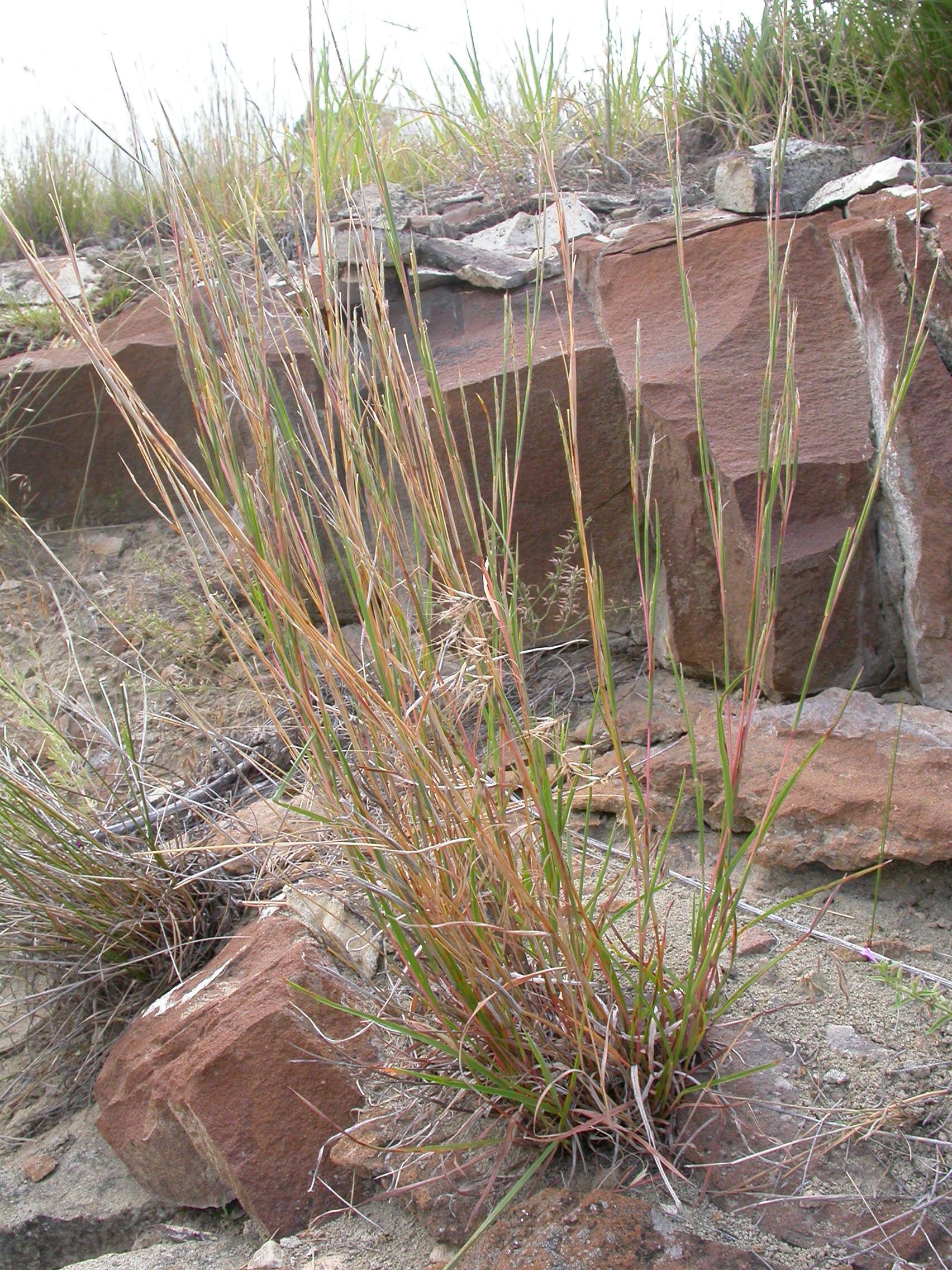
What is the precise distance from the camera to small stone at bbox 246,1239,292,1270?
1.20 meters

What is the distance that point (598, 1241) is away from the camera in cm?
101

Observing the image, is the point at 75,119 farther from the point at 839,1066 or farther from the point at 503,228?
the point at 839,1066

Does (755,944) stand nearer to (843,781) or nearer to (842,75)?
(843,781)

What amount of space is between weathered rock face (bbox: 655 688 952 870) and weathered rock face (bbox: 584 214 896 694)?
0.15 meters

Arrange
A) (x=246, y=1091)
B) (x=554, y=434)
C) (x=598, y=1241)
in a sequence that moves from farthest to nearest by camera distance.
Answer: (x=554, y=434) → (x=246, y=1091) → (x=598, y=1241)

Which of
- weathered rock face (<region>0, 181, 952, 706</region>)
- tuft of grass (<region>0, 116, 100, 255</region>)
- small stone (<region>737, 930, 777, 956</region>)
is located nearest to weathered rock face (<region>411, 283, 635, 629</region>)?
weathered rock face (<region>0, 181, 952, 706</region>)

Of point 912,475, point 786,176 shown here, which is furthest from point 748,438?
point 786,176

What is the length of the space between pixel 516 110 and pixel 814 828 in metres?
2.60

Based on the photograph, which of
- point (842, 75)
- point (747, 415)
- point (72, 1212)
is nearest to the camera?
point (72, 1212)

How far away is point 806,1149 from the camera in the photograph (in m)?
1.15

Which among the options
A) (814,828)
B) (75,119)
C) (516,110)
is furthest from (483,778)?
(75,119)

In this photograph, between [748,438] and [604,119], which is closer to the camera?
[748,438]

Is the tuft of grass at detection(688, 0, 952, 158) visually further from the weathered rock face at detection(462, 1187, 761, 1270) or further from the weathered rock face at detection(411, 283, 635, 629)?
the weathered rock face at detection(462, 1187, 761, 1270)

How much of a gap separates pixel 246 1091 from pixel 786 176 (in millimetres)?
2089
